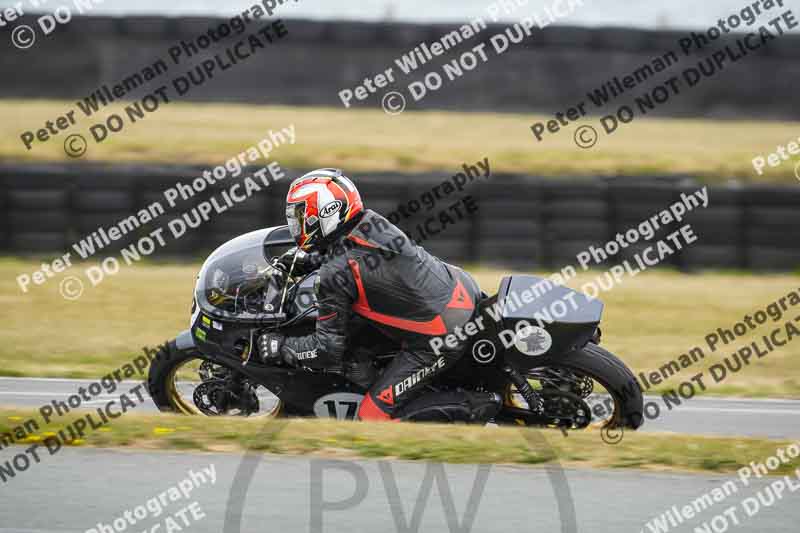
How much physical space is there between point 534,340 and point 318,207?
57.6 inches

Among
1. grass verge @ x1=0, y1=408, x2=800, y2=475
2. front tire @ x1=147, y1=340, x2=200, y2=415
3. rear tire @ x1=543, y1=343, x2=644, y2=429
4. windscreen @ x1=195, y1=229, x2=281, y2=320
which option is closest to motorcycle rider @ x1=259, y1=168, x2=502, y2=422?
windscreen @ x1=195, y1=229, x2=281, y2=320

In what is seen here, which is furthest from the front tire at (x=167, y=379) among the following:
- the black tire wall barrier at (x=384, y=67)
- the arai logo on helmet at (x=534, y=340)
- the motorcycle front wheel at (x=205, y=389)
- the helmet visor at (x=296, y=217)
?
the black tire wall barrier at (x=384, y=67)

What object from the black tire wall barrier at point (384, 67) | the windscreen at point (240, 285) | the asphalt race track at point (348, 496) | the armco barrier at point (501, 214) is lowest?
the asphalt race track at point (348, 496)

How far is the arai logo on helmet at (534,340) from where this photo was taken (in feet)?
19.4

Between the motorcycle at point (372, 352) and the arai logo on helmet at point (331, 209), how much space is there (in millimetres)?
441

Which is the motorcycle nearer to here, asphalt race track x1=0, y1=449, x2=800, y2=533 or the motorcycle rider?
the motorcycle rider

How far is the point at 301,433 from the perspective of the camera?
5.42 m

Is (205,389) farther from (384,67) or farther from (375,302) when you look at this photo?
(384,67)

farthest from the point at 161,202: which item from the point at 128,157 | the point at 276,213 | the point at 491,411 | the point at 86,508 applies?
the point at 86,508

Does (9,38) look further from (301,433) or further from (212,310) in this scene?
(301,433)

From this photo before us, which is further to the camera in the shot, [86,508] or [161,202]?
[161,202]

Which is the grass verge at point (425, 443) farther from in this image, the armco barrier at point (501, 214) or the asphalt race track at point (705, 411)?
the armco barrier at point (501, 214)

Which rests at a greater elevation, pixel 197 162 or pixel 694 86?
pixel 694 86

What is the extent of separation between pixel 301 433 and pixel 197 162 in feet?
28.5
